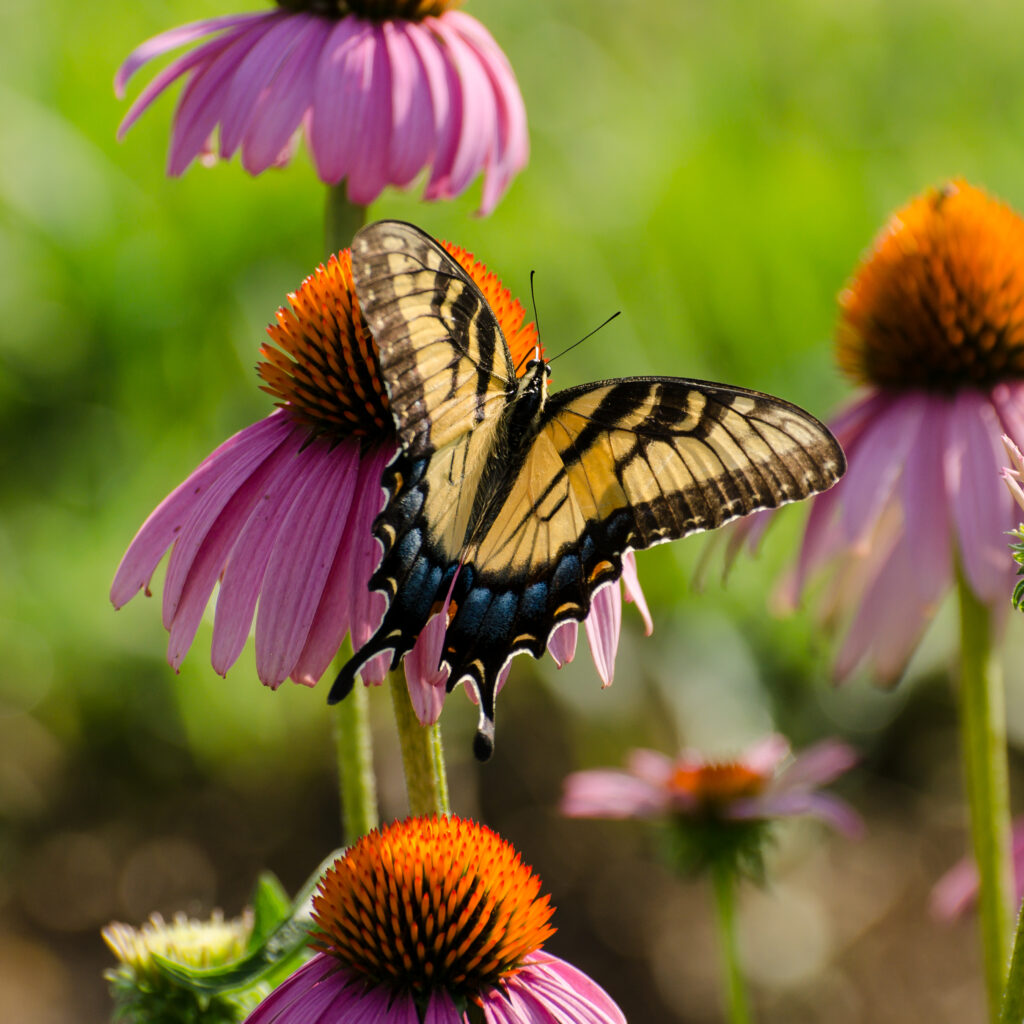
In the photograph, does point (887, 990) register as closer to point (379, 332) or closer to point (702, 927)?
point (702, 927)

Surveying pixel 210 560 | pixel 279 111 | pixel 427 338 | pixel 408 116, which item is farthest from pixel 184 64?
pixel 210 560

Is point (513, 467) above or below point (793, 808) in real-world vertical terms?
above

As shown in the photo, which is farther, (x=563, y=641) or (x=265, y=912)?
(x=265, y=912)

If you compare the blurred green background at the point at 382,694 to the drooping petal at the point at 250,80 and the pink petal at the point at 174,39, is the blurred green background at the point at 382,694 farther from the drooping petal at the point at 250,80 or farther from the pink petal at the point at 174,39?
the drooping petal at the point at 250,80

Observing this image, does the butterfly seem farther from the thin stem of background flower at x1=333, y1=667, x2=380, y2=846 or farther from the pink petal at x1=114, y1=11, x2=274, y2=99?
the pink petal at x1=114, y1=11, x2=274, y2=99

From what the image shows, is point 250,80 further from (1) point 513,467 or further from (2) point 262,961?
(2) point 262,961

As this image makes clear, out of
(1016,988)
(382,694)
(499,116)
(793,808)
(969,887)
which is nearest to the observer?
(1016,988)

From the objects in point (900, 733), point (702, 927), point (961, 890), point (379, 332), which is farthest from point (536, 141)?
point (379, 332)

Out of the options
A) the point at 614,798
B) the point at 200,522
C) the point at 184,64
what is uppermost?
the point at 184,64
